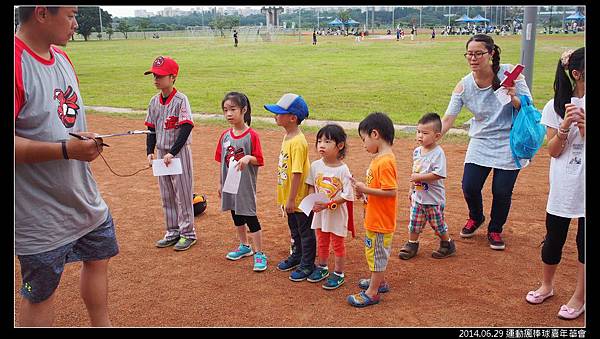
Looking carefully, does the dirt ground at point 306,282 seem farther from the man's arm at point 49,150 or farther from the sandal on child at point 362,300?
the man's arm at point 49,150

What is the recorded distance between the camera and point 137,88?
19328 mm

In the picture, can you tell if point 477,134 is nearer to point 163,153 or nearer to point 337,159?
point 337,159

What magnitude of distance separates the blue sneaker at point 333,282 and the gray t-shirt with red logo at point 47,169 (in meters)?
2.07

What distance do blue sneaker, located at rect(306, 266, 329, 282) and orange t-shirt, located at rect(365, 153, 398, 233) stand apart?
2.56 ft

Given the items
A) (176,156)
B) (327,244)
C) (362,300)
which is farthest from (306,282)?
(176,156)

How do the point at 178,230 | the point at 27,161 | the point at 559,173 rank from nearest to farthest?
1. the point at 27,161
2. the point at 559,173
3. the point at 178,230

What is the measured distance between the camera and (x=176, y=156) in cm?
524

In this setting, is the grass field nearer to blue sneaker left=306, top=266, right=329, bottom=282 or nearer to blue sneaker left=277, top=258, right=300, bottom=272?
blue sneaker left=277, top=258, right=300, bottom=272

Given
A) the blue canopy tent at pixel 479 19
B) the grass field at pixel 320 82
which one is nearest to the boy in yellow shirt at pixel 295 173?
the grass field at pixel 320 82

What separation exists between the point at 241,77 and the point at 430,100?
9.89m

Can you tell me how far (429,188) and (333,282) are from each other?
1292mm

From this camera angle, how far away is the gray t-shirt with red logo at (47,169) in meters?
2.80

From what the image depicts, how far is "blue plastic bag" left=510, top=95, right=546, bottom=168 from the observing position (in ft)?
15.7

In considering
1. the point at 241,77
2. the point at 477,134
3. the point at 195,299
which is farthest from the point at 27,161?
the point at 241,77
